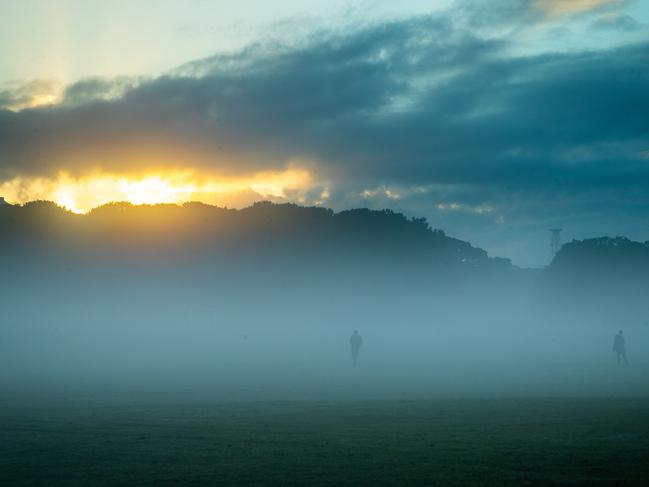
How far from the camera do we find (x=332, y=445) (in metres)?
22.2

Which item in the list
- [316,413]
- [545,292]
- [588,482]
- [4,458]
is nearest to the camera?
[588,482]

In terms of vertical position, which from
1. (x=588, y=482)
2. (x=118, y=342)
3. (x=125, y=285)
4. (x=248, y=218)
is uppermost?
(x=248, y=218)

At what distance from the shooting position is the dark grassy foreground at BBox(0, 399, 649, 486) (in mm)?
17953

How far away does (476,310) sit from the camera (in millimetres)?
160625

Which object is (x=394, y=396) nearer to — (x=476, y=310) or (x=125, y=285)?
(x=125, y=285)

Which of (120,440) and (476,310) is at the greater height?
(476,310)

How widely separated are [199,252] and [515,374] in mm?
57749

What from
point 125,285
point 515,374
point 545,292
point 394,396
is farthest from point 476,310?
point 394,396

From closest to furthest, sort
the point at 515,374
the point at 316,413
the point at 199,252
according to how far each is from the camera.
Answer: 1. the point at 316,413
2. the point at 515,374
3. the point at 199,252

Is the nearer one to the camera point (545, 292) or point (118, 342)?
point (118, 342)

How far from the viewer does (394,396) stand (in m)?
39.0

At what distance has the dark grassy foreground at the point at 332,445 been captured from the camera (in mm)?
17953

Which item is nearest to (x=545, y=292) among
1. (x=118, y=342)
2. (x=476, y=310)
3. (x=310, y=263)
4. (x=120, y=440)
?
(x=476, y=310)

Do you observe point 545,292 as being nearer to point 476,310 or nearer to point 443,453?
point 476,310
